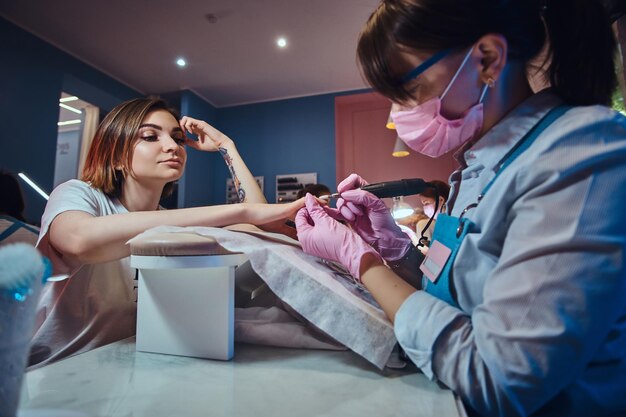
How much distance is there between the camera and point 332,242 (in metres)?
0.74

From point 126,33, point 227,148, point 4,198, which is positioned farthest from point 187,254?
point 126,33

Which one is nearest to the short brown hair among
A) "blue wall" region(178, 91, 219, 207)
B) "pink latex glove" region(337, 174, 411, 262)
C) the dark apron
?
"pink latex glove" region(337, 174, 411, 262)

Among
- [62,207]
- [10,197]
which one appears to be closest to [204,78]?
[10,197]

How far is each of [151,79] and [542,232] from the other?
182 inches

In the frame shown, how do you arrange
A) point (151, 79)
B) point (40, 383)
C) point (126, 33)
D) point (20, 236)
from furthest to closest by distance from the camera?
point (151, 79) < point (126, 33) < point (20, 236) < point (40, 383)

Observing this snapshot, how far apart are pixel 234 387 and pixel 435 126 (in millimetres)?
600

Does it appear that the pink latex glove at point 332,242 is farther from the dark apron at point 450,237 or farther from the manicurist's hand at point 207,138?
the manicurist's hand at point 207,138

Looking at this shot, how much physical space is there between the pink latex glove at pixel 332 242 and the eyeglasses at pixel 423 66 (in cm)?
33

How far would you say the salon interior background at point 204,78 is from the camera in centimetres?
300

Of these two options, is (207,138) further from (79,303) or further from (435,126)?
(435,126)

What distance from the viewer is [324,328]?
0.60 metres

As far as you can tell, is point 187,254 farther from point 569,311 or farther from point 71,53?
point 71,53

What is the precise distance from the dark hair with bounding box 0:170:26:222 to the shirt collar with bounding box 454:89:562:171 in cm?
263

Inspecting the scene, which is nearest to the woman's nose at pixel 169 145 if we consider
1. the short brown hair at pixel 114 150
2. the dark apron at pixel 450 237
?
the short brown hair at pixel 114 150
